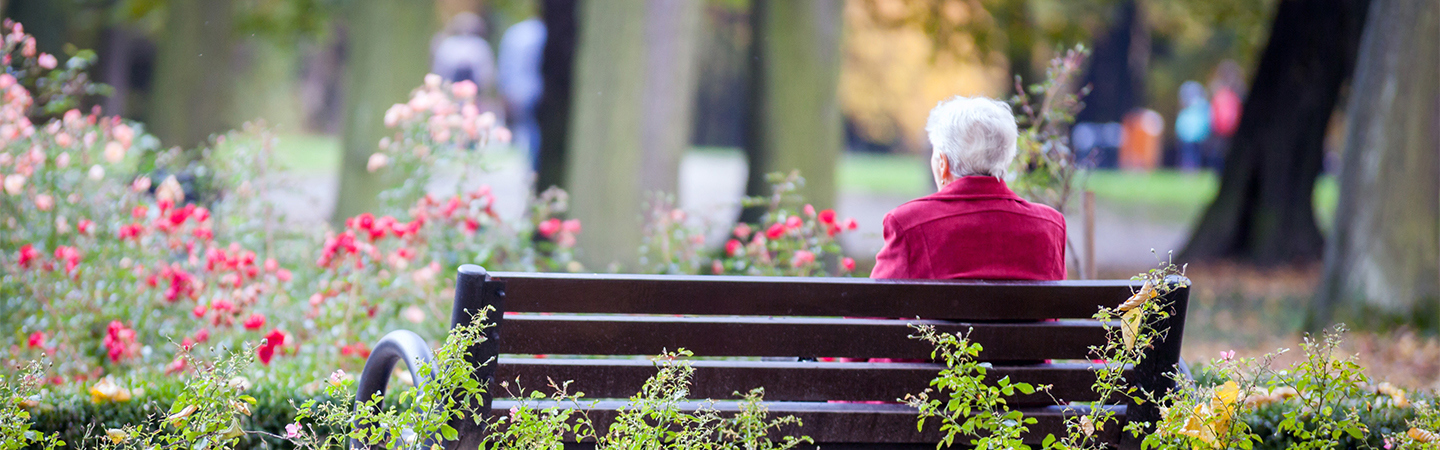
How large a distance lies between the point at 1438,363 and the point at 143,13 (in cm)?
1200

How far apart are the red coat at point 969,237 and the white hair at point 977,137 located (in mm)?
56

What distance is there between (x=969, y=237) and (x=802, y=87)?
19.8 feet

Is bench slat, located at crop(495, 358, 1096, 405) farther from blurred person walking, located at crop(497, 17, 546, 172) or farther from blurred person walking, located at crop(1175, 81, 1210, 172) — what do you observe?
blurred person walking, located at crop(1175, 81, 1210, 172)

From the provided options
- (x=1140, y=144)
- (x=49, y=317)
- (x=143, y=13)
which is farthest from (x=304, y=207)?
(x=1140, y=144)

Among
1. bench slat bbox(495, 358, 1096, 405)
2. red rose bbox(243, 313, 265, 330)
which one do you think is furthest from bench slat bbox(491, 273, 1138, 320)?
red rose bbox(243, 313, 265, 330)

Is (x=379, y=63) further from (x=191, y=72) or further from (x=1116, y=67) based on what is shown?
(x=1116, y=67)

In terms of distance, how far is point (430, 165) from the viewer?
5.15m

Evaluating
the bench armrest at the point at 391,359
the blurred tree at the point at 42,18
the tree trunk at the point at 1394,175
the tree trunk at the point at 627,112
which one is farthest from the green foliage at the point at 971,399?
the blurred tree at the point at 42,18

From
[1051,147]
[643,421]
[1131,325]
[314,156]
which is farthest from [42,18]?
[1131,325]

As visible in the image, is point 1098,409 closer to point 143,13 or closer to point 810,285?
point 810,285

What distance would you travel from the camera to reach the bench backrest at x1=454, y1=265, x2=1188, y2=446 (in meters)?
2.37

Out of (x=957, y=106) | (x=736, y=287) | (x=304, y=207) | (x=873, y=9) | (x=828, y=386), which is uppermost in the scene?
(x=873, y=9)

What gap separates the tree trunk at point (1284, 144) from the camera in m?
11.5

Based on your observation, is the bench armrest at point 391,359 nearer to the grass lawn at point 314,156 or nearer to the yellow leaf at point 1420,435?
the yellow leaf at point 1420,435
